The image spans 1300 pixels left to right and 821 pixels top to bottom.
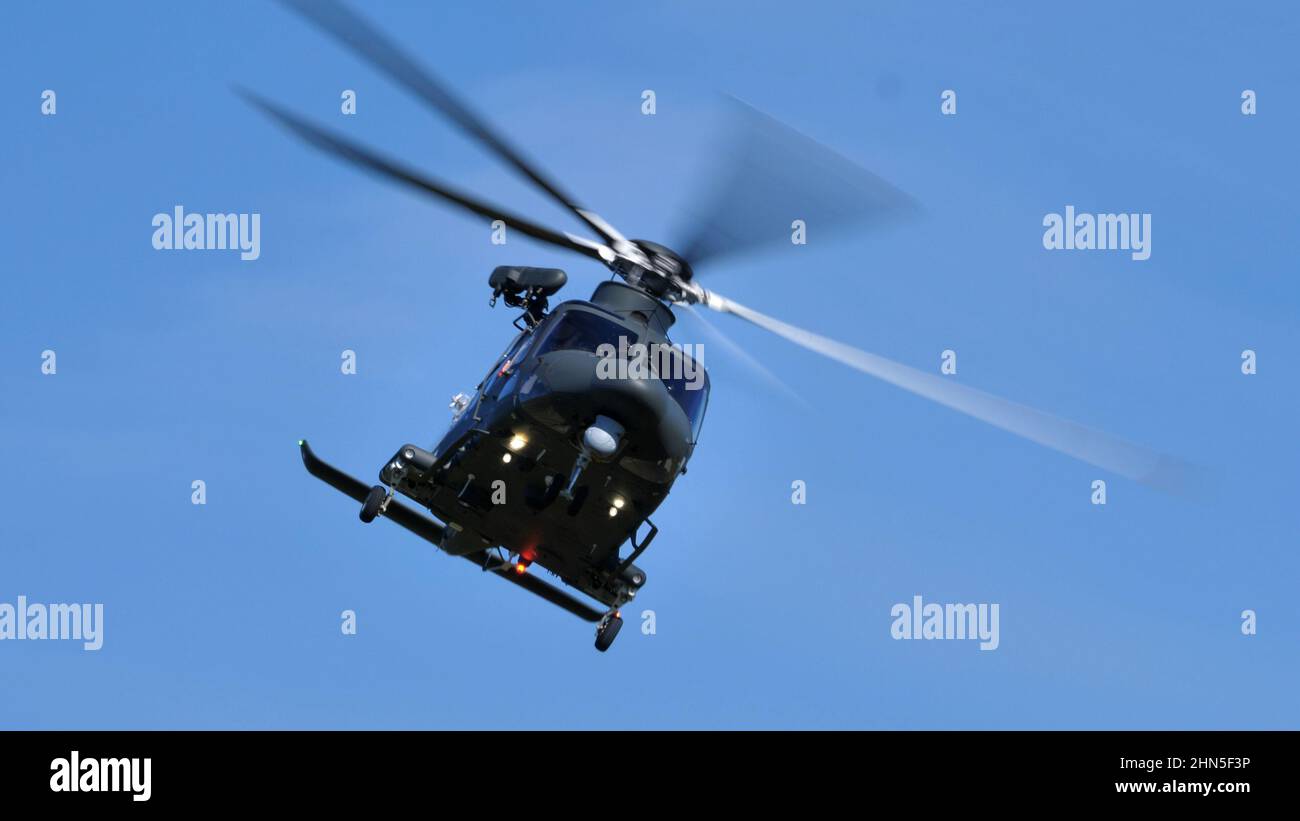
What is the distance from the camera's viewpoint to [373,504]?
3225 centimetres

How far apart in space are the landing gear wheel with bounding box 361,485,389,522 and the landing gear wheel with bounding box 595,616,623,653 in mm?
4024

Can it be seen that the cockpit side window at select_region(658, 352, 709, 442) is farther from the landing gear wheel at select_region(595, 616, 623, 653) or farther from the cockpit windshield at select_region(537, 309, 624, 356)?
the landing gear wheel at select_region(595, 616, 623, 653)

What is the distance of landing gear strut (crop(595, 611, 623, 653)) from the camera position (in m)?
32.6

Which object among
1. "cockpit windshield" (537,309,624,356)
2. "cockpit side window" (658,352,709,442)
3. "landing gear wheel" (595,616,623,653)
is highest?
"cockpit windshield" (537,309,624,356)

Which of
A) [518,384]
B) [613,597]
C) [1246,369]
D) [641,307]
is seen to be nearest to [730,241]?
[641,307]

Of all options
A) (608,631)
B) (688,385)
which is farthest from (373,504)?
(688,385)

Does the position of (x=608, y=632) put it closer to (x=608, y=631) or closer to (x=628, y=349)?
(x=608, y=631)

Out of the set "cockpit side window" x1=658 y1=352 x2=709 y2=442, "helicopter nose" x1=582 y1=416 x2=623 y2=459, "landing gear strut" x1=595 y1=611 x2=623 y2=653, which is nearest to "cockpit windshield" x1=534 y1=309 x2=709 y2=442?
"cockpit side window" x1=658 y1=352 x2=709 y2=442

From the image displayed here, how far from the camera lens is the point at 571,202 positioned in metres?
31.1

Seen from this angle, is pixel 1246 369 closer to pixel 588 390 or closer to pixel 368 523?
pixel 588 390

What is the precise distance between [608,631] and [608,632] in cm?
2

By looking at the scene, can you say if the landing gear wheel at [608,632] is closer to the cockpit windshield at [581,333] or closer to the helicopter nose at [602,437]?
the helicopter nose at [602,437]

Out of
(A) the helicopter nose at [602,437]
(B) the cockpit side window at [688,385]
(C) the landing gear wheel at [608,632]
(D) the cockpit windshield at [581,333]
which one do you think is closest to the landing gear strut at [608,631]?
(C) the landing gear wheel at [608,632]

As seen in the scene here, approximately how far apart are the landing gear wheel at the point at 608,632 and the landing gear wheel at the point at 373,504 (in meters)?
4.02
